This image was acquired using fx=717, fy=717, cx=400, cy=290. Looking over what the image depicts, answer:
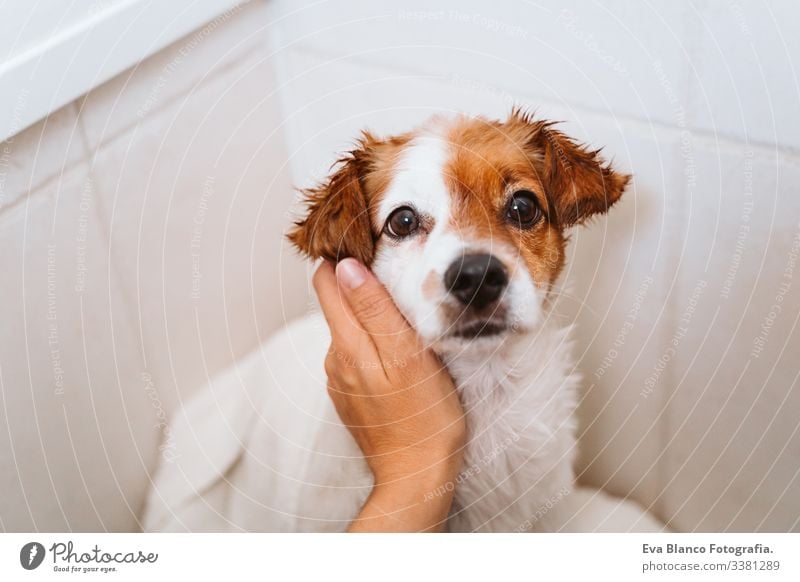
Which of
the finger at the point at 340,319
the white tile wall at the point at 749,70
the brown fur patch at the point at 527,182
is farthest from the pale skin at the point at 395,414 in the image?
the white tile wall at the point at 749,70

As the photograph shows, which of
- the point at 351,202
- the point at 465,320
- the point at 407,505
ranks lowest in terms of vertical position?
the point at 407,505

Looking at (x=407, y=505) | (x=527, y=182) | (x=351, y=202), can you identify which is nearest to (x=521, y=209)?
(x=527, y=182)

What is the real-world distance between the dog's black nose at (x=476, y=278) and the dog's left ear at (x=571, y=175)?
0.08 meters

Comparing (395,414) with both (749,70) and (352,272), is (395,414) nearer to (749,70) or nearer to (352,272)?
(352,272)

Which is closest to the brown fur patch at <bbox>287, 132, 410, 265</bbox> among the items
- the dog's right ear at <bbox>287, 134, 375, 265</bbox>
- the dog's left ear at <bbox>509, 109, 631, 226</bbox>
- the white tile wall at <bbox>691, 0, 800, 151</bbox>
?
the dog's right ear at <bbox>287, 134, 375, 265</bbox>

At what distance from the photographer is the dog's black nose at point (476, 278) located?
49 centimetres

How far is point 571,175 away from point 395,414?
0.23 meters

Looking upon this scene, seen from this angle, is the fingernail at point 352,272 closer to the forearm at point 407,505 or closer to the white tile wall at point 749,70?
the forearm at point 407,505

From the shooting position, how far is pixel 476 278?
490 millimetres

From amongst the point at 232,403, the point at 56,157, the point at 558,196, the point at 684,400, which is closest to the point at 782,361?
the point at 684,400

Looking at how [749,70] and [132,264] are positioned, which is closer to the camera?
[749,70]

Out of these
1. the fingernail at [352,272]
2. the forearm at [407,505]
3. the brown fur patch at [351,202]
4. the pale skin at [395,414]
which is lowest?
the forearm at [407,505]

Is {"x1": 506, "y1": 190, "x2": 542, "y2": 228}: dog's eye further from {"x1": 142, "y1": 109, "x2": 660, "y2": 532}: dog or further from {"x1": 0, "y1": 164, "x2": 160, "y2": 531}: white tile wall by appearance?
{"x1": 0, "y1": 164, "x2": 160, "y2": 531}: white tile wall

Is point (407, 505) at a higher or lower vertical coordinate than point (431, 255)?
lower
